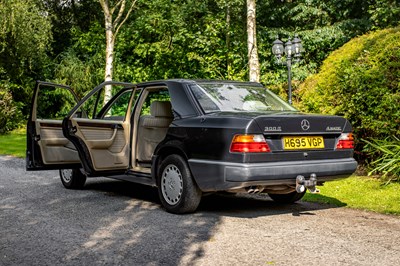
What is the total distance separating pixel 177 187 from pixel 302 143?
4.98 ft

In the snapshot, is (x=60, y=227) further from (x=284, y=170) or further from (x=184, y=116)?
(x=284, y=170)

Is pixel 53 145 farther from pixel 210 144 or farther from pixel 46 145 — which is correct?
pixel 210 144

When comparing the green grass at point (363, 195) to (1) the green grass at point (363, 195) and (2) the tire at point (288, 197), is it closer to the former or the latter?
(1) the green grass at point (363, 195)

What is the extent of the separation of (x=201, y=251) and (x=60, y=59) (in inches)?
1050

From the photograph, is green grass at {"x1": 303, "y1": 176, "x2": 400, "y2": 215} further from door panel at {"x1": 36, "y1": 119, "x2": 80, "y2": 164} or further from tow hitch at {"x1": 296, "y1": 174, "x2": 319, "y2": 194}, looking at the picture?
door panel at {"x1": 36, "y1": 119, "x2": 80, "y2": 164}

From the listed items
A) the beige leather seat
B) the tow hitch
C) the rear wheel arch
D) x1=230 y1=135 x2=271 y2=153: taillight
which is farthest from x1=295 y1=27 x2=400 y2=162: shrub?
the rear wheel arch

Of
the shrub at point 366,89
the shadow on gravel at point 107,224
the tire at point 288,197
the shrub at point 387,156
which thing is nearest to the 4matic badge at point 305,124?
the shadow on gravel at point 107,224

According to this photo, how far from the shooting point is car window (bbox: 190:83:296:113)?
5.97 m

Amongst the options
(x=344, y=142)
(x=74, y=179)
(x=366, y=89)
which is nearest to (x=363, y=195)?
(x=344, y=142)

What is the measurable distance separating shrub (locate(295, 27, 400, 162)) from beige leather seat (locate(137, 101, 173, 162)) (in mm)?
3811

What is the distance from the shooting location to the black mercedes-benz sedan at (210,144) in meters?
5.30

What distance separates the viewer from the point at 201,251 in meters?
4.36

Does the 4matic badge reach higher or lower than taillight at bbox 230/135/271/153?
higher

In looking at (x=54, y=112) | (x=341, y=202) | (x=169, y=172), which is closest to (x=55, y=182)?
(x=169, y=172)
